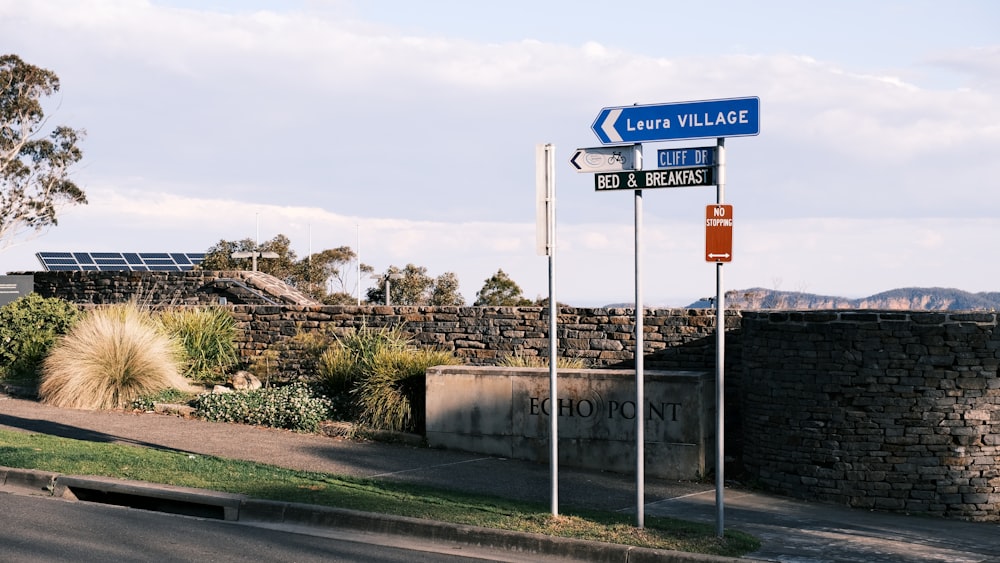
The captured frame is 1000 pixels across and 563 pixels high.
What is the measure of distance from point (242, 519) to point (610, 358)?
7.30 m

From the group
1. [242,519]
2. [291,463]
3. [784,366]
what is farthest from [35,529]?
[784,366]

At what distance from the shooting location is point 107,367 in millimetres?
17500

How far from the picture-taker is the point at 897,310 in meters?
12.6

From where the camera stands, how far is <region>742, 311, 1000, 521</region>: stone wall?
12094 mm

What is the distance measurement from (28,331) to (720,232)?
15.8 metres

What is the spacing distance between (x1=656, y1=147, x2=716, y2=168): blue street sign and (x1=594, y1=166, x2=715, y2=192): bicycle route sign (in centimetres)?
8

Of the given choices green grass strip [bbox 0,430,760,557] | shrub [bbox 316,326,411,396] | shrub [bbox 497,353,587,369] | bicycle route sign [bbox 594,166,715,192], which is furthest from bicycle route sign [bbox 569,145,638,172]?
shrub [bbox 316,326,411,396]

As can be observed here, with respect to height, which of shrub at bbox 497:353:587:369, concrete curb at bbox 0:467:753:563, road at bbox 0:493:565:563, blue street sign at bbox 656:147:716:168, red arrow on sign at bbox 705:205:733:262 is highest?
blue street sign at bbox 656:147:716:168

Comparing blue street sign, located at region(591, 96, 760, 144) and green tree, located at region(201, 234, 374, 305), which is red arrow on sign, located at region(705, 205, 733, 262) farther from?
green tree, located at region(201, 234, 374, 305)

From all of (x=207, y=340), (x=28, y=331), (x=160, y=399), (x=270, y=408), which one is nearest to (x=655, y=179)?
(x=270, y=408)

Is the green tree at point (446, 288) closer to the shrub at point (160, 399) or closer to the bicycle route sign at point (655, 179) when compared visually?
the shrub at point (160, 399)

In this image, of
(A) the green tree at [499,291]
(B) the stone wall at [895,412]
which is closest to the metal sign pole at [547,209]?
(B) the stone wall at [895,412]

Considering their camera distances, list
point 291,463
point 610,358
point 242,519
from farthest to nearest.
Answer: point 610,358 < point 291,463 < point 242,519

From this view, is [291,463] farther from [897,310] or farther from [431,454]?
[897,310]
